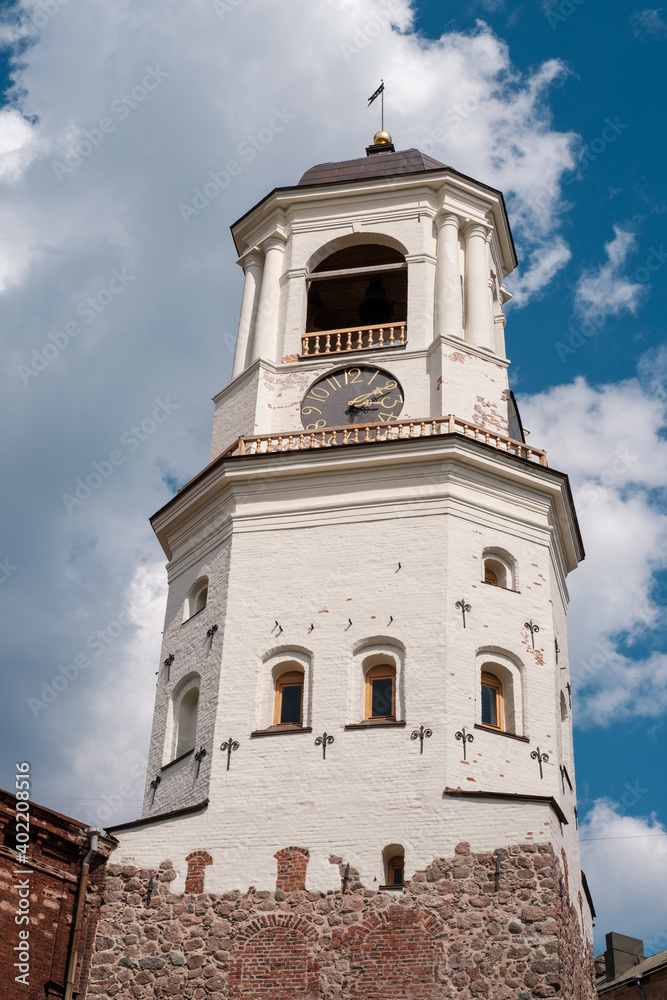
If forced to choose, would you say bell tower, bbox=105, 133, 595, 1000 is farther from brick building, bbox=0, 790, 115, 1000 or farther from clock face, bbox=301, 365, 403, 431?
brick building, bbox=0, 790, 115, 1000

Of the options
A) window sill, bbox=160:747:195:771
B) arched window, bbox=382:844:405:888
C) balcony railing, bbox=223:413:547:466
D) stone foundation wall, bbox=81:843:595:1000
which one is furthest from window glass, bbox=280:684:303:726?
balcony railing, bbox=223:413:547:466

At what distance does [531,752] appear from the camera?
968 inches

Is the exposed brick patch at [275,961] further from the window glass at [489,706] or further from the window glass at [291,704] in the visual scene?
the window glass at [489,706]

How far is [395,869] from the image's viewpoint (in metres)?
22.9

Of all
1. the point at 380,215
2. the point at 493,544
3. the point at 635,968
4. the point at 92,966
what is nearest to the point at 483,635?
the point at 493,544

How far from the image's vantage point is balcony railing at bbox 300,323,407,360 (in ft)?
102

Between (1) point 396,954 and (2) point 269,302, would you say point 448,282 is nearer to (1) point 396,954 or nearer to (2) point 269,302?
(2) point 269,302

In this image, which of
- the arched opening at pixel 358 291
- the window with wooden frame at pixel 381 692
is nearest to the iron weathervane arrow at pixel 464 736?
the window with wooden frame at pixel 381 692

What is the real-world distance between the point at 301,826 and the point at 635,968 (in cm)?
1827

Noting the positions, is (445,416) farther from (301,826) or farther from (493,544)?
(301,826)

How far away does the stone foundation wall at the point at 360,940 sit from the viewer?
2131 cm

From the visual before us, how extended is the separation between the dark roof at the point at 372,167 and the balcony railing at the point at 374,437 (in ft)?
26.6

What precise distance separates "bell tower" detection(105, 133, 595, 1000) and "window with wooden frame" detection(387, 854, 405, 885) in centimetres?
7

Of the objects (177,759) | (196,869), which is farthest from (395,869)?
(177,759)
